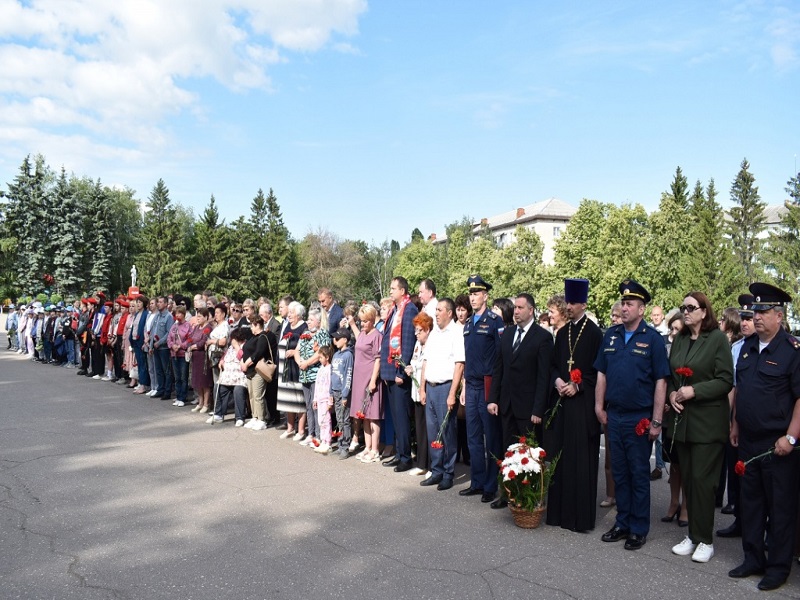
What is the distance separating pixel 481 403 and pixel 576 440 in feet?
4.62

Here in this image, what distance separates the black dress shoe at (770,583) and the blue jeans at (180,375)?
37.6ft

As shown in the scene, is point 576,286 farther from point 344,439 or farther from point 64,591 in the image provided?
point 64,591

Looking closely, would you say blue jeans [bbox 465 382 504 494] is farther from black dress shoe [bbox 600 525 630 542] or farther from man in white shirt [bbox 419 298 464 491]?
black dress shoe [bbox 600 525 630 542]

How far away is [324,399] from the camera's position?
9375mm

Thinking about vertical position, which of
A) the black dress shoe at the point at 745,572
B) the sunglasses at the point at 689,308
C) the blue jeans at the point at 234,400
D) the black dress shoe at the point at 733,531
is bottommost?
the black dress shoe at the point at 733,531

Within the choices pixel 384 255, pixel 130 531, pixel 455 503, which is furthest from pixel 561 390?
pixel 384 255

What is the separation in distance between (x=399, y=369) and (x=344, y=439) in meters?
1.62

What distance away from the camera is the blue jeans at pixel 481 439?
716cm

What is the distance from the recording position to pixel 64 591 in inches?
179

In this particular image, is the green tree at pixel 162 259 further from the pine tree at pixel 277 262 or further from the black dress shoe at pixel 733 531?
the black dress shoe at pixel 733 531

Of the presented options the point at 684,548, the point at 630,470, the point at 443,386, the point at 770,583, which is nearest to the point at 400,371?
the point at 443,386

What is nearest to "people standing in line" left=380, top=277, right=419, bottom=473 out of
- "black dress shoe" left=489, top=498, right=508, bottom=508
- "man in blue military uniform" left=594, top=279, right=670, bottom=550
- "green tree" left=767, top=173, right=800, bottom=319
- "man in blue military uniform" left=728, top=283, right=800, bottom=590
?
"black dress shoe" left=489, top=498, right=508, bottom=508

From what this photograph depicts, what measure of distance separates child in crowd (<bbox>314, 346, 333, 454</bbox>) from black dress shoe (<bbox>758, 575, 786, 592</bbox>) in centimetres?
585

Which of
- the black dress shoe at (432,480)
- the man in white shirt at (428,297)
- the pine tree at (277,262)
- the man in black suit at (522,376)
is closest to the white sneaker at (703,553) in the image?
the man in black suit at (522,376)
